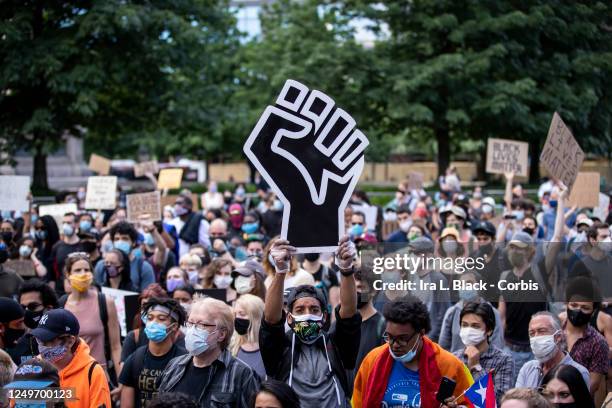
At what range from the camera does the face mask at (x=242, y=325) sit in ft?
24.1

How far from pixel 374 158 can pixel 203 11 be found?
18.8m

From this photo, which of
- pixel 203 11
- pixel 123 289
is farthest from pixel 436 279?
pixel 203 11

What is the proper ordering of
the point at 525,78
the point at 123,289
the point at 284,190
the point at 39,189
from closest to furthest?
the point at 284,190
the point at 123,289
the point at 39,189
the point at 525,78

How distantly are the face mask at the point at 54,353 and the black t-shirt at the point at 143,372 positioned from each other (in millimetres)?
618

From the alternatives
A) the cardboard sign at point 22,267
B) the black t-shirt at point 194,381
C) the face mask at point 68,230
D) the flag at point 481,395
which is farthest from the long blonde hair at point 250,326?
the face mask at point 68,230

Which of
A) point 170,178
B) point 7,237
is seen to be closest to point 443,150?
point 170,178

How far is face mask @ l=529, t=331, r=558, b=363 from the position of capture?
21.4 ft

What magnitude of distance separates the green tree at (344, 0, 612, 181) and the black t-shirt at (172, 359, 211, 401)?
84.5 feet

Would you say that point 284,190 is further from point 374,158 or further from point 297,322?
point 374,158

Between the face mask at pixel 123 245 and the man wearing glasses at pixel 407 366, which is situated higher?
the face mask at pixel 123 245

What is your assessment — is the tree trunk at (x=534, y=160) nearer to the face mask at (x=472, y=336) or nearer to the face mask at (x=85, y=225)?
the face mask at (x=85, y=225)

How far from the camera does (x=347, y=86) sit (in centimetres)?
3397

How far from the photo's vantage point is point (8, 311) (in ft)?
23.5

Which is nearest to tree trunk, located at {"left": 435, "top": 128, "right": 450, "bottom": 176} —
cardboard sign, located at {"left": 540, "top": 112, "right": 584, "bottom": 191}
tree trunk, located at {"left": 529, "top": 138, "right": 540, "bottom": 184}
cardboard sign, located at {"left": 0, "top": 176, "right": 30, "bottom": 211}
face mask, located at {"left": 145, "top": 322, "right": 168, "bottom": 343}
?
tree trunk, located at {"left": 529, "top": 138, "right": 540, "bottom": 184}
